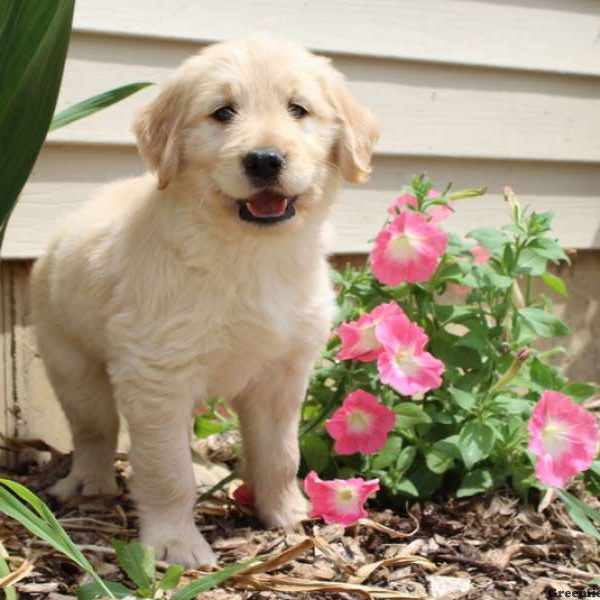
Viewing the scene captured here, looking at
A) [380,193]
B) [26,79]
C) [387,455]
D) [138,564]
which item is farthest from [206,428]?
[26,79]

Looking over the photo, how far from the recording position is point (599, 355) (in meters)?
4.71

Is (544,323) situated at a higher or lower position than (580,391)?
higher

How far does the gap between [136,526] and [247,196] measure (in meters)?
1.05

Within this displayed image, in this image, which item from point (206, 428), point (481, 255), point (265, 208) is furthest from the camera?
point (206, 428)

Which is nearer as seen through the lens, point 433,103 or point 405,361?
point 405,361

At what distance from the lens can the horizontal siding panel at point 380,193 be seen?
3.53 metres

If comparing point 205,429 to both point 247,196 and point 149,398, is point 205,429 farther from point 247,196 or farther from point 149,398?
point 247,196

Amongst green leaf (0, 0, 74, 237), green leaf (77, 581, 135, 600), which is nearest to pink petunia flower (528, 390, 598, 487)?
green leaf (77, 581, 135, 600)

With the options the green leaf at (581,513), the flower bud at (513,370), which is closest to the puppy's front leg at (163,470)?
the flower bud at (513,370)

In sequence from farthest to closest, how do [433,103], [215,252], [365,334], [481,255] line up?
[433,103] → [481,255] → [365,334] → [215,252]

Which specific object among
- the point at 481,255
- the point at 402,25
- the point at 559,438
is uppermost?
the point at 402,25

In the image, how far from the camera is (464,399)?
2.92 meters

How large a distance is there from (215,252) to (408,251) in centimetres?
60

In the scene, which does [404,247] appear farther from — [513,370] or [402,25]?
[402,25]
